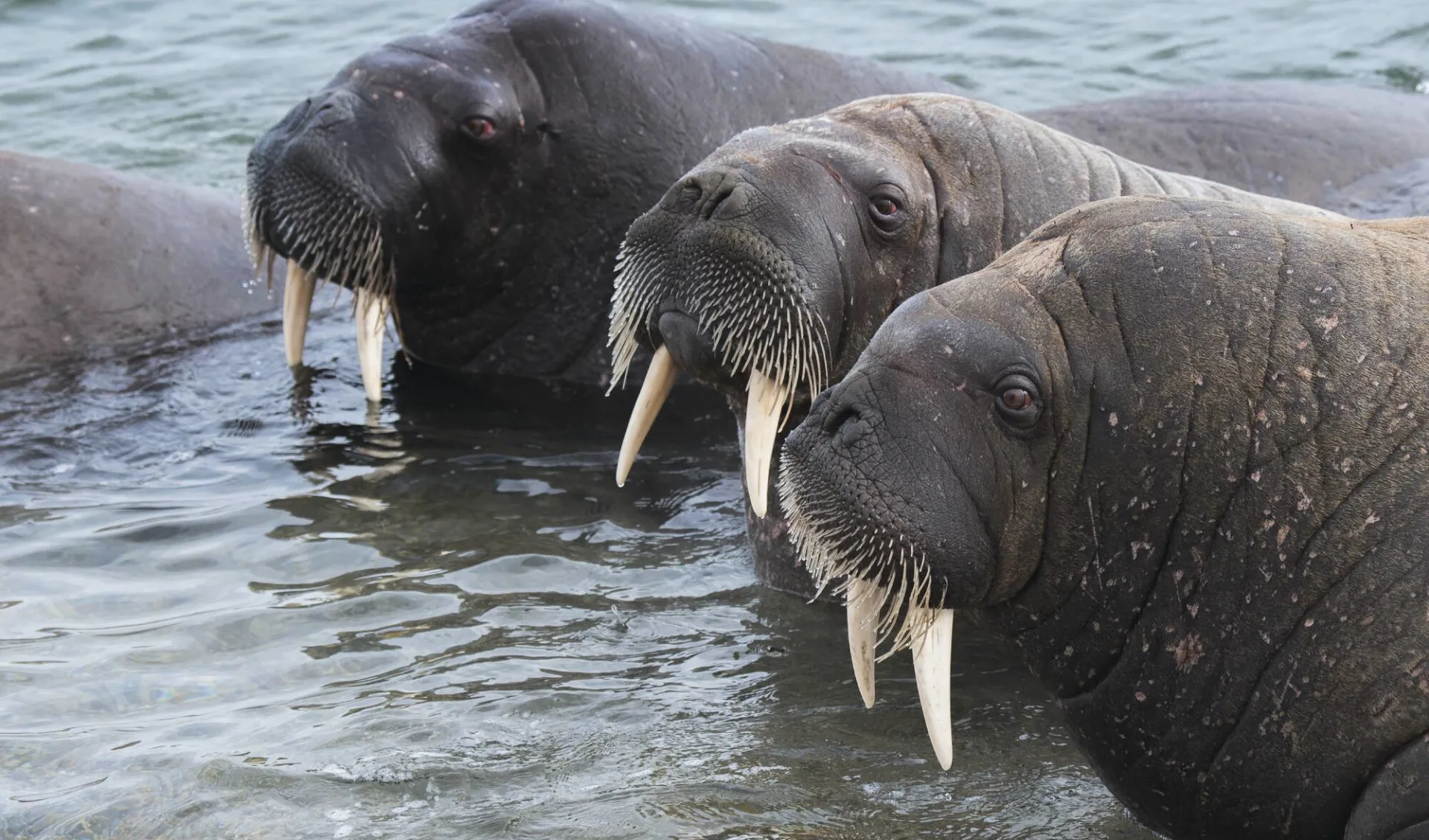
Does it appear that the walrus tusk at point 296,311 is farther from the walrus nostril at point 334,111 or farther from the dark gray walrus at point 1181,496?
the dark gray walrus at point 1181,496

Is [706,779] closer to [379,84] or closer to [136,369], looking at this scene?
[379,84]

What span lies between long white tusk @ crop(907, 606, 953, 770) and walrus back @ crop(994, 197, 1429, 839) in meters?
0.19

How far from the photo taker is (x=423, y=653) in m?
6.46

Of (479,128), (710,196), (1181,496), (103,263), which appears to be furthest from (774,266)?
(103,263)

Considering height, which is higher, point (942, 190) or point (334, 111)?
point (942, 190)

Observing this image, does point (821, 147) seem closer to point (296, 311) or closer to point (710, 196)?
point (710, 196)

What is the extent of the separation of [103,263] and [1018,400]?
6562mm

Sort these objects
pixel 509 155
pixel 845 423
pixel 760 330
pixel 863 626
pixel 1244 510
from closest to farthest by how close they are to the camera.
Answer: pixel 1244 510, pixel 845 423, pixel 863 626, pixel 760 330, pixel 509 155

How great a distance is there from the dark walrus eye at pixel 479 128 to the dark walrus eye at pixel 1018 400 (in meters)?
4.77

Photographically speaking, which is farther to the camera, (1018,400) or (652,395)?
Result: (652,395)

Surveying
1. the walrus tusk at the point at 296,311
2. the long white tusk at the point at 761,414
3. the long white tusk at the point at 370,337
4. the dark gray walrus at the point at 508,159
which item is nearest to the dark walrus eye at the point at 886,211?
the long white tusk at the point at 761,414

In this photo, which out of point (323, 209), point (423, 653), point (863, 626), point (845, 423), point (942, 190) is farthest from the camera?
point (323, 209)

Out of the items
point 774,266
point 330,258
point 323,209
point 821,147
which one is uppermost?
point 821,147

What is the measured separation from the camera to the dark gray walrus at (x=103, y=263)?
9492 millimetres
